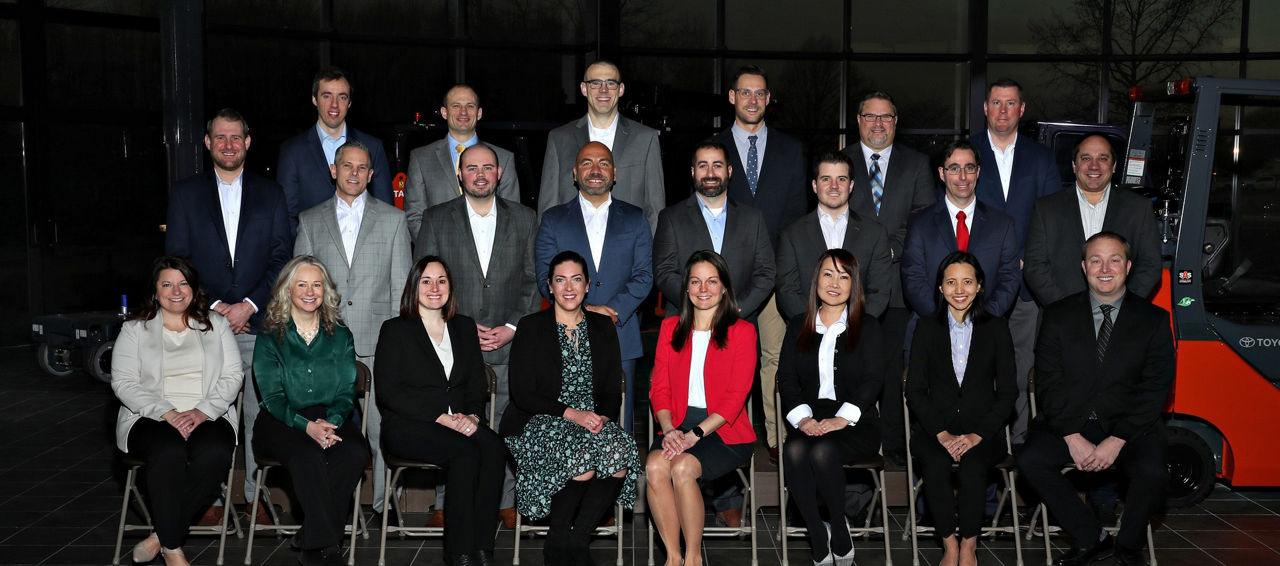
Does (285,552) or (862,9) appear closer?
(285,552)

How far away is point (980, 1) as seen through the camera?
11398 millimetres

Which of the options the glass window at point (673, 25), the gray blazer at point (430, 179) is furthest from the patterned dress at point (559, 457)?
the glass window at point (673, 25)

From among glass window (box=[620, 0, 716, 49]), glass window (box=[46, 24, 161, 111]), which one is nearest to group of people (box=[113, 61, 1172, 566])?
glass window (box=[620, 0, 716, 49])

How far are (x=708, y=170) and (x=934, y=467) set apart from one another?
161 centimetres

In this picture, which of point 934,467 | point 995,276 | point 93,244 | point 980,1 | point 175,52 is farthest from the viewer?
point 980,1

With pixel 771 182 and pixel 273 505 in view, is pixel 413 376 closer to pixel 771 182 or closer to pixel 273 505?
pixel 273 505

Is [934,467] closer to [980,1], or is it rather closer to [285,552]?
[285,552]

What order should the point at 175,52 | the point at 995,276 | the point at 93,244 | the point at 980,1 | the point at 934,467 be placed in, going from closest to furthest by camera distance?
the point at 934,467 → the point at 995,276 → the point at 175,52 → the point at 93,244 → the point at 980,1

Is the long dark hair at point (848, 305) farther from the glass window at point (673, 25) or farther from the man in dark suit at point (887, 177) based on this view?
the glass window at point (673, 25)

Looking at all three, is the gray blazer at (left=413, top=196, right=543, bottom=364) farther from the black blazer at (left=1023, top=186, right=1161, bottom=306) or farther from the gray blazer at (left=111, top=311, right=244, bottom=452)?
the black blazer at (left=1023, top=186, right=1161, bottom=306)

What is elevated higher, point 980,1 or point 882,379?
point 980,1

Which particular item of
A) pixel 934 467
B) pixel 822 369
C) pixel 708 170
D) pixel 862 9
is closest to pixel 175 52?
pixel 708 170

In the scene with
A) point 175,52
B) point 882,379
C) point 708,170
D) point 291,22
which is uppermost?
point 291,22

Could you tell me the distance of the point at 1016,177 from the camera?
5.12 m
